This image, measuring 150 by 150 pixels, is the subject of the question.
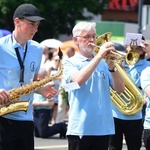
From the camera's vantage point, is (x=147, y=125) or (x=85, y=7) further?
(x=85, y=7)

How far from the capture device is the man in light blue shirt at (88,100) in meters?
6.40

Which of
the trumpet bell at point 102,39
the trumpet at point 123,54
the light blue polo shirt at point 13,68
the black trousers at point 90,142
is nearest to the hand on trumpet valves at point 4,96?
the light blue polo shirt at point 13,68

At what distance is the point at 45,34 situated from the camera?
107 ft

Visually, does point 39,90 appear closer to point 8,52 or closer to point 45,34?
point 8,52

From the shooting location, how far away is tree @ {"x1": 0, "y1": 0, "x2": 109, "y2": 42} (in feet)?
101

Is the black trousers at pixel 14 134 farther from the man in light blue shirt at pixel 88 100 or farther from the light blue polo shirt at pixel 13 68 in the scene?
the man in light blue shirt at pixel 88 100

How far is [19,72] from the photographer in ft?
20.3

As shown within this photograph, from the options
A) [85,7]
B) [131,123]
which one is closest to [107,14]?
[85,7]

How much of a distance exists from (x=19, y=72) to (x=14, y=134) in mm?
559

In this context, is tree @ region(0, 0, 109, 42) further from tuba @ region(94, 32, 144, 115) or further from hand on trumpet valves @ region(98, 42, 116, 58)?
hand on trumpet valves @ region(98, 42, 116, 58)

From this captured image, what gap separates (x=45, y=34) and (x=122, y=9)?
38.8 ft

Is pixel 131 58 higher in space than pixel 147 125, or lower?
higher

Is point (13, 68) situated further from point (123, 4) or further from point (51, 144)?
point (123, 4)

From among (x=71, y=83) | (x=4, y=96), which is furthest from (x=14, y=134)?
(x=71, y=83)
